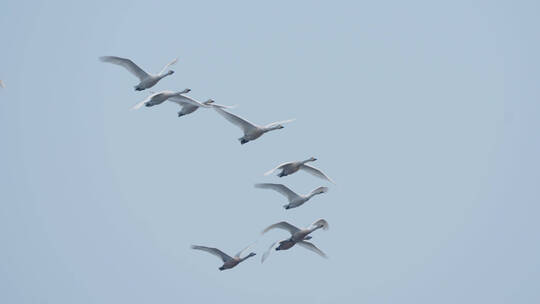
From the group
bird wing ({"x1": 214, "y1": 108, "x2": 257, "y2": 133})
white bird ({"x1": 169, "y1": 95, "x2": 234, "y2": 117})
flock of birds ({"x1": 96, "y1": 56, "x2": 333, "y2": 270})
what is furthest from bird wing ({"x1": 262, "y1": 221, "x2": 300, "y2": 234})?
white bird ({"x1": 169, "y1": 95, "x2": 234, "y2": 117})

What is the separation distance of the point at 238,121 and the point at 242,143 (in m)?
0.89

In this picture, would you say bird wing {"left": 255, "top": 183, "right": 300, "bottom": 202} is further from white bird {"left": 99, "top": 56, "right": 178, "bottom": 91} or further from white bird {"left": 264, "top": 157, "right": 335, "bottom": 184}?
white bird {"left": 99, "top": 56, "right": 178, "bottom": 91}

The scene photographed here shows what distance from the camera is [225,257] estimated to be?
35.2m

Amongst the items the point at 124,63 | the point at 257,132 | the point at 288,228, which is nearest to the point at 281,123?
the point at 257,132

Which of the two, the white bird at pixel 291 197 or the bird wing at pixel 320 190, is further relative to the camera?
the bird wing at pixel 320 190

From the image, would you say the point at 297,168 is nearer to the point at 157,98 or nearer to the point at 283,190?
the point at 283,190

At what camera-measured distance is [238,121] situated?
1368 inches

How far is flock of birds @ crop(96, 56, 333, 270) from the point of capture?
34750 mm

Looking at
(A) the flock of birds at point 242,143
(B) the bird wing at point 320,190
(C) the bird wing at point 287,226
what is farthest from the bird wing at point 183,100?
(B) the bird wing at point 320,190

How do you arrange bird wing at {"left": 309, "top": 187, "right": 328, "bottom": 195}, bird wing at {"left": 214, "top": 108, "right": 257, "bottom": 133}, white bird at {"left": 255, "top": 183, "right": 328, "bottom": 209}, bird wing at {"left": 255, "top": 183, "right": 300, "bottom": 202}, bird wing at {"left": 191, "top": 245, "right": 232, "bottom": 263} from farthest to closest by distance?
bird wing at {"left": 309, "top": 187, "right": 328, "bottom": 195}
white bird at {"left": 255, "top": 183, "right": 328, "bottom": 209}
bird wing at {"left": 255, "top": 183, "right": 300, "bottom": 202}
bird wing at {"left": 214, "top": 108, "right": 257, "bottom": 133}
bird wing at {"left": 191, "top": 245, "right": 232, "bottom": 263}

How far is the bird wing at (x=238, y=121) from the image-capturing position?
34594mm

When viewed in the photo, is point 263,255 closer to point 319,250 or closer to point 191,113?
point 319,250

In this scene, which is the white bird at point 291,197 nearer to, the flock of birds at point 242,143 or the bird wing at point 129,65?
the flock of birds at point 242,143

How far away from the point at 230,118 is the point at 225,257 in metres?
5.02
